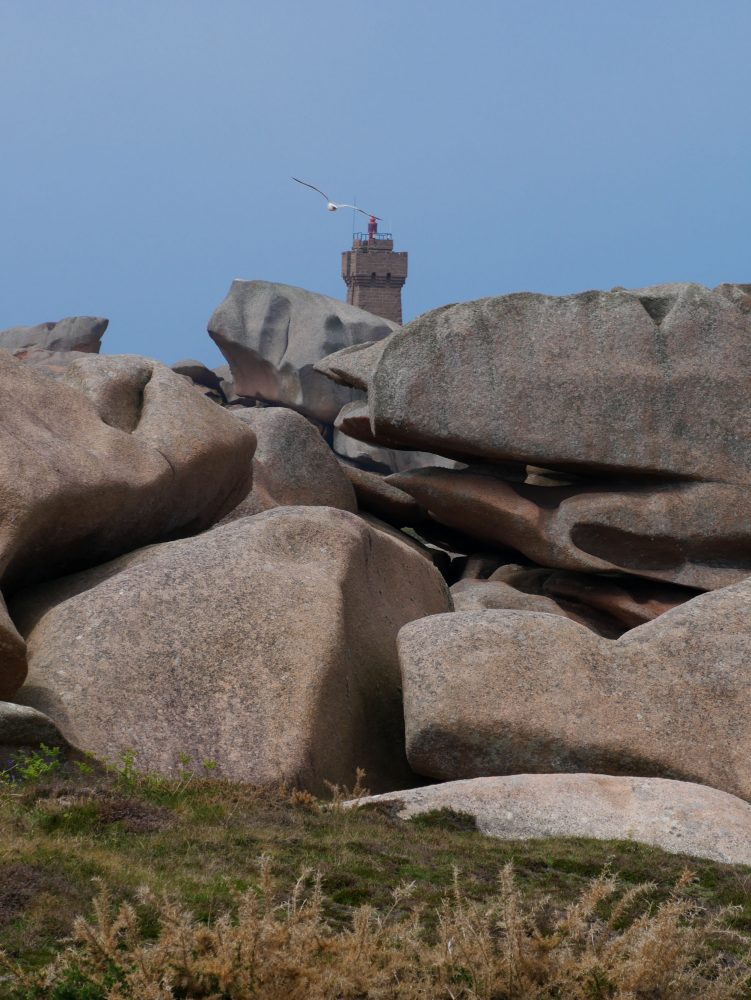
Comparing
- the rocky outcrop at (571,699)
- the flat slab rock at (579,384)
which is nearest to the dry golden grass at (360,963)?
the rocky outcrop at (571,699)

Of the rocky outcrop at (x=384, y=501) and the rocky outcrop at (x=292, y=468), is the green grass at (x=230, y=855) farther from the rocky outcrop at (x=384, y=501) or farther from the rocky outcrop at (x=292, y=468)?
the rocky outcrop at (x=384, y=501)

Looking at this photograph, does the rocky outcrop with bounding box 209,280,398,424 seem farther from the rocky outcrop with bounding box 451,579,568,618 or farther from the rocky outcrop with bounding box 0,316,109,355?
the rocky outcrop with bounding box 451,579,568,618

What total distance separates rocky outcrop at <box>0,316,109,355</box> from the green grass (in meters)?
44.1

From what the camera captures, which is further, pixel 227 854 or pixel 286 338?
pixel 286 338

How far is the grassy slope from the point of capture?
246 inches

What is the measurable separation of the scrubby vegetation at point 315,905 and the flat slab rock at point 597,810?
0.36 meters

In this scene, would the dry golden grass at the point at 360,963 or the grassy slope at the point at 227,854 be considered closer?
the dry golden grass at the point at 360,963

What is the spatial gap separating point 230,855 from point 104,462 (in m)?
6.59

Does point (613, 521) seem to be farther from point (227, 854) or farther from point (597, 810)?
point (227, 854)

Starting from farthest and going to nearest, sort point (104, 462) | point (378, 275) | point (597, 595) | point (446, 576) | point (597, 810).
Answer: point (378, 275) < point (446, 576) < point (597, 595) < point (104, 462) < point (597, 810)

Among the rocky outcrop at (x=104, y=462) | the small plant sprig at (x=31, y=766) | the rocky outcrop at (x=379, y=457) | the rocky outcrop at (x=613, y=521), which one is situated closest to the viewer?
the small plant sprig at (x=31, y=766)

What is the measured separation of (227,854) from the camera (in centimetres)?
727

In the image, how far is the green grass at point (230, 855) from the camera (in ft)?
20.5

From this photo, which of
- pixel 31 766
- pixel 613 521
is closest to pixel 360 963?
pixel 31 766
